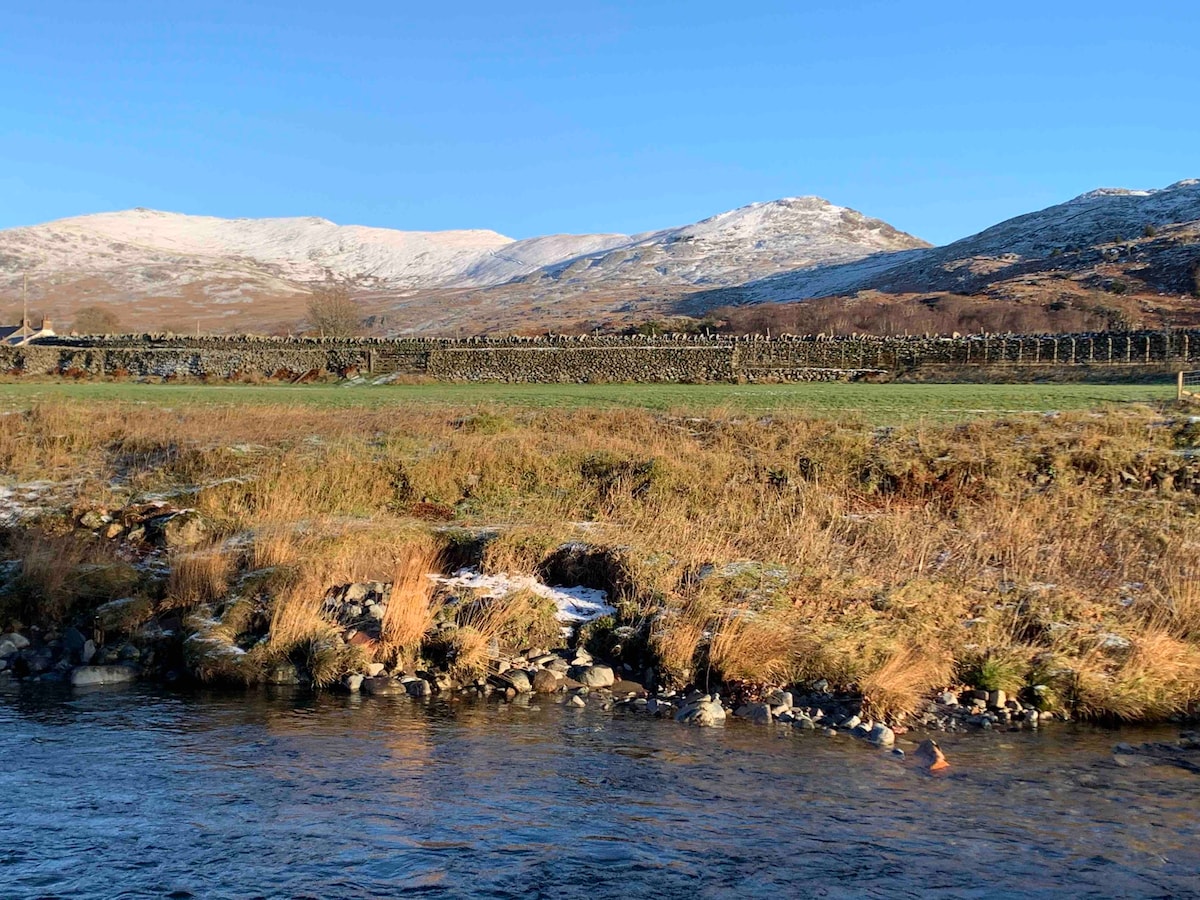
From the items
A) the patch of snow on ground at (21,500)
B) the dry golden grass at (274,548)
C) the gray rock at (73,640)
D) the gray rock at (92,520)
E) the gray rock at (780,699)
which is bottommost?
the gray rock at (780,699)

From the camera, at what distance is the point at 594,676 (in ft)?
42.5

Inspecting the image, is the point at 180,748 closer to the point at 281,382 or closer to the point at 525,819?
the point at 525,819

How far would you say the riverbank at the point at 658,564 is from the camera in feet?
40.8

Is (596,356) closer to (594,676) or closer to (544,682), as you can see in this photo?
(594,676)

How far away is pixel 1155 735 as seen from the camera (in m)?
10.9

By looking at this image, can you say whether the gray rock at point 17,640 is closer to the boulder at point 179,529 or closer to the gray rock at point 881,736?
the boulder at point 179,529

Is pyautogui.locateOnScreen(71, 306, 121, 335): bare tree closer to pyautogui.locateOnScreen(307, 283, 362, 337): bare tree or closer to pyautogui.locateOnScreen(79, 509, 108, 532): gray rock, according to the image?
pyautogui.locateOnScreen(307, 283, 362, 337): bare tree

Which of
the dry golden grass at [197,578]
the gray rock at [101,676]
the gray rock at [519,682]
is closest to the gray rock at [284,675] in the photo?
the gray rock at [101,676]

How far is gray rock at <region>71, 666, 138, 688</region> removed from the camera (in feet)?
42.7

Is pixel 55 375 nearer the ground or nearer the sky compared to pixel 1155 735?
nearer the sky

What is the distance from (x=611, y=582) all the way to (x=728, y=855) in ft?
23.6

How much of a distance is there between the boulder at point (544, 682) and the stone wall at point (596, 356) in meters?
42.0

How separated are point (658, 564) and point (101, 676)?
7.40 meters

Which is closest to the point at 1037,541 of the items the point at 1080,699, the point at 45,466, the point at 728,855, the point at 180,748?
the point at 1080,699
